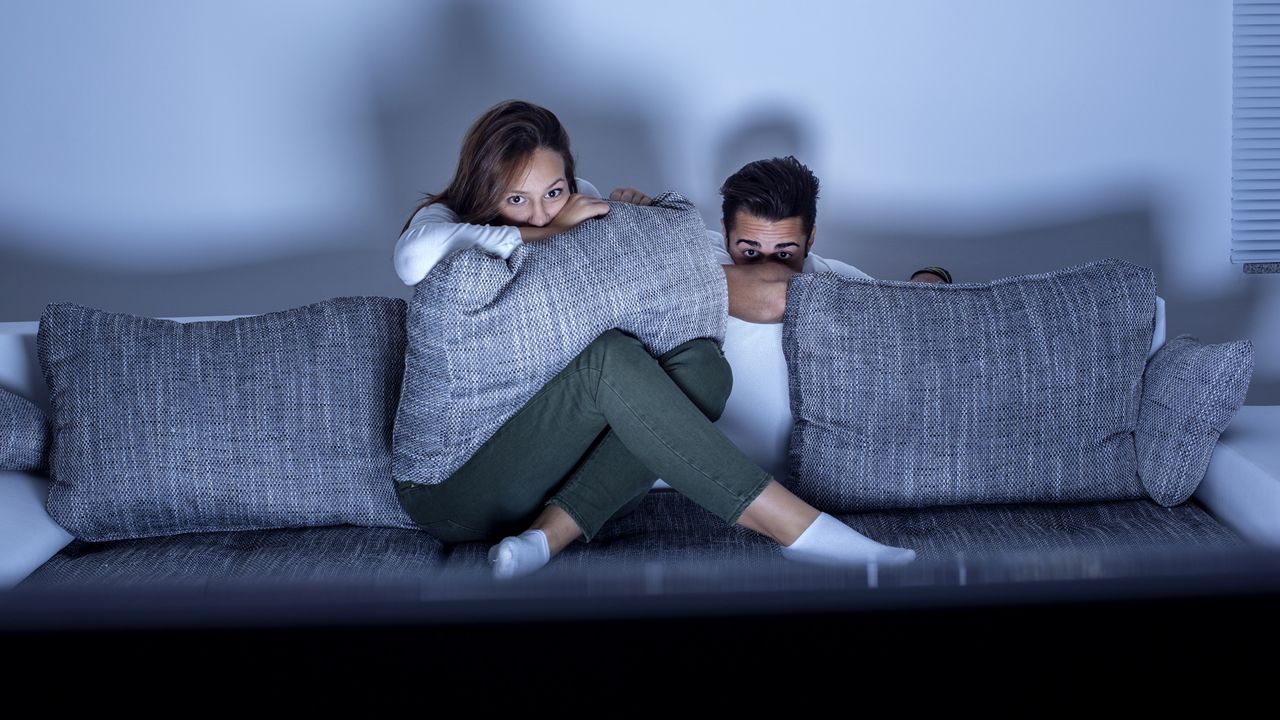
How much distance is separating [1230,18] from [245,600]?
3655 millimetres

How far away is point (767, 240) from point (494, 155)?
2.45 ft

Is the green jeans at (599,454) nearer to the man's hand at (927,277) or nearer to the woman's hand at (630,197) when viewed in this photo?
the woman's hand at (630,197)

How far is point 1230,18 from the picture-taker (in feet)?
10.6

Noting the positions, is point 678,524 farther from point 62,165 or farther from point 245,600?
point 62,165

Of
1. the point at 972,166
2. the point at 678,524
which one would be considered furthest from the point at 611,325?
the point at 972,166

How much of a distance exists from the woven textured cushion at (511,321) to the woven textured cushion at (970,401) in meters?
0.42

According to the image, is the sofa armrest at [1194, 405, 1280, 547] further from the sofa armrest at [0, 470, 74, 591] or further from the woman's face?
the sofa armrest at [0, 470, 74, 591]

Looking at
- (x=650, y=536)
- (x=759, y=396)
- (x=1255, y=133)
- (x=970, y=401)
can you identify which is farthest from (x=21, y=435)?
(x=1255, y=133)

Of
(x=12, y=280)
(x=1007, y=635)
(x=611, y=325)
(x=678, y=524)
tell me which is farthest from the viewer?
(x=12, y=280)

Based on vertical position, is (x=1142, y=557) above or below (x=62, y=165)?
below

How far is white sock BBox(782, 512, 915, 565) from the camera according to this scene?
74.0 inches

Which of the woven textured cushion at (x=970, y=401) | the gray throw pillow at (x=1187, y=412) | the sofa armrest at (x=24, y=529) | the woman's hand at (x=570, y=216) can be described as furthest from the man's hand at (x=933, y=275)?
the sofa armrest at (x=24, y=529)

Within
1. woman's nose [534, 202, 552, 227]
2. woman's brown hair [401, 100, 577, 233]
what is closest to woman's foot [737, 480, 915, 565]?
woman's nose [534, 202, 552, 227]

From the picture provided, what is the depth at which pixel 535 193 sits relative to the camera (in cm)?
227
